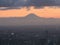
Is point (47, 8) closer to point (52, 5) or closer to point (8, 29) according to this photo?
point (52, 5)

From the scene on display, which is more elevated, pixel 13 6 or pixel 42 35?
pixel 13 6

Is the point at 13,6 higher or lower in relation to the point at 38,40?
higher

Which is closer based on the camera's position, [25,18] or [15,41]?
[25,18]

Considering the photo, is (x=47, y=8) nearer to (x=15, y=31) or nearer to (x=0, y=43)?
(x=15, y=31)

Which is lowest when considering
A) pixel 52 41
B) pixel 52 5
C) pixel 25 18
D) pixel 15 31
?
pixel 52 41

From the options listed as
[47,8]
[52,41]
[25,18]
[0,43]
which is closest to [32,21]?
[25,18]

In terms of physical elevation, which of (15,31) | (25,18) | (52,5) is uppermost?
(52,5)

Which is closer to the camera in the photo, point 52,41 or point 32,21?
point 32,21

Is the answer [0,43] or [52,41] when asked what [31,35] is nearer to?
[52,41]

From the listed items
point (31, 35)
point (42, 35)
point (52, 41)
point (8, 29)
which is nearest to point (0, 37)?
point (8, 29)
